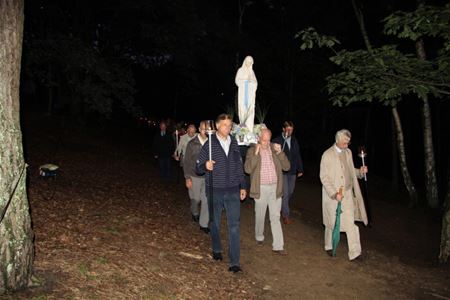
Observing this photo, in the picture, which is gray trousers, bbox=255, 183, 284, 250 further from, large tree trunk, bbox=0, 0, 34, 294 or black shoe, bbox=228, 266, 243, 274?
large tree trunk, bbox=0, 0, 34, 294

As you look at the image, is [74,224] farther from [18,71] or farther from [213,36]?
[213,36]

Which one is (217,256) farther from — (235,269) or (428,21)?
(428,21)

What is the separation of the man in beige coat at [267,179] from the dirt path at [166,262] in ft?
1.90

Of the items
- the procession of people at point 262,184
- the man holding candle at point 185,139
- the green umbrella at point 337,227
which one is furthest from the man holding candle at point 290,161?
the man holding candle at point 185,139

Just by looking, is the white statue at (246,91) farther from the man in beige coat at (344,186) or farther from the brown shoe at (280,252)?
the brown shoe at (280,252)

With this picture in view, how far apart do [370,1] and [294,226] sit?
12797 millimetres

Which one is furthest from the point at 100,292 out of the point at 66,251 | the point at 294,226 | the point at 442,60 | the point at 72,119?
the point at 72,119

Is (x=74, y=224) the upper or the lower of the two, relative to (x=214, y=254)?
upper

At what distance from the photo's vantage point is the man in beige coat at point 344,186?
24.7 ft

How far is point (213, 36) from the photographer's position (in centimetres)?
3284

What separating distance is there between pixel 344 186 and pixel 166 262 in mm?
3524

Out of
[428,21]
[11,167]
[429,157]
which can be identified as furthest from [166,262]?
[429,157]

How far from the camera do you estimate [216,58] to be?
3388 centimetres

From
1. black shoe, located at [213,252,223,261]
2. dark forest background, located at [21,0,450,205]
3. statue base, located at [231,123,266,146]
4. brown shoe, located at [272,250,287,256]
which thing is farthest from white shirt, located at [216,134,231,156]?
dark forest background, located at [21,0,450,205]
